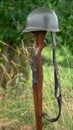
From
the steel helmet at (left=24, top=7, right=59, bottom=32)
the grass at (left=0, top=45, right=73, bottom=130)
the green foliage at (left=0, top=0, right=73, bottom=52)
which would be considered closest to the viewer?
the steel helmet at (left=24, top=7, right=59, bottom=32)

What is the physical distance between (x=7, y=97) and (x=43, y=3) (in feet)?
2.86

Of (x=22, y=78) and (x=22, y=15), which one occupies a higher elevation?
(x=22, y=15)

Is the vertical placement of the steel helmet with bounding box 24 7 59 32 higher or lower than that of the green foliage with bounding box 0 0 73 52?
higher

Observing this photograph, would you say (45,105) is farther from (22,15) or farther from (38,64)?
(38,64)

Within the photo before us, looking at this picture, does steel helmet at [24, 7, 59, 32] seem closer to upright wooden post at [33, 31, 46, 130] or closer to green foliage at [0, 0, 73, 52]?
upright wooden post at [33, 31, 46, 130]

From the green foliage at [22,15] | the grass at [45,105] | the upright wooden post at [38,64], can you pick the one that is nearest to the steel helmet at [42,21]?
the upright wooden post at [38,64]

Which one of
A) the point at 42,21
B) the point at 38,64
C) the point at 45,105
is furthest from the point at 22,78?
the point at 42,21

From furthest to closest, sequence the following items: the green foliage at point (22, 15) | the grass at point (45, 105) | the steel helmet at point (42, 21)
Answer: the green foliage at point (22, 15) → the grass at point (45, 105) → the steel helmet at point (42, 21)

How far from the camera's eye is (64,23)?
3.69 metres

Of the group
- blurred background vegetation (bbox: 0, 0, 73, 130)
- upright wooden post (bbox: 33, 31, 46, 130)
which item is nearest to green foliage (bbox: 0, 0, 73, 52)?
blurred background vegetation (bbox: 0, 0, 73, 130)

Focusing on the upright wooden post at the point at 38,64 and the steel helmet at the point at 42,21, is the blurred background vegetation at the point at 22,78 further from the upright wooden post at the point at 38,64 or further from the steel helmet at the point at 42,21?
the steel helmet at the point at 42,21

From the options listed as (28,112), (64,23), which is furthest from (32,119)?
(64,23)

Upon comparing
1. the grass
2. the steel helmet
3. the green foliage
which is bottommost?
the grass

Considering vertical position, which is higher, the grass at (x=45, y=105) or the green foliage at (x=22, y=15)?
the green foliage at (x=22, y=15)
